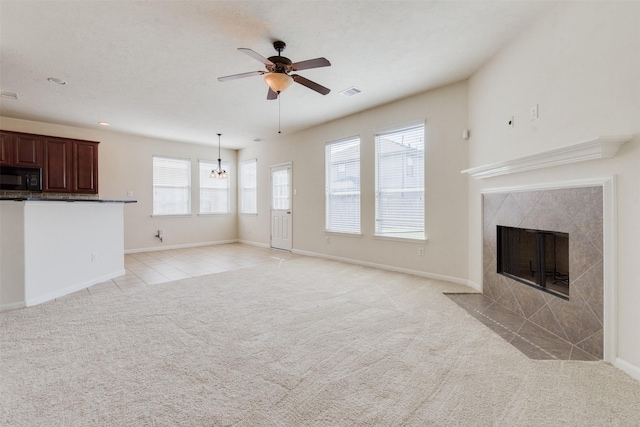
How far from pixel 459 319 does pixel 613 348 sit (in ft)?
3.58

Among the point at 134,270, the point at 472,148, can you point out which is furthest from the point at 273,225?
the point at 472,148

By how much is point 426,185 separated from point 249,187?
18.3 feet

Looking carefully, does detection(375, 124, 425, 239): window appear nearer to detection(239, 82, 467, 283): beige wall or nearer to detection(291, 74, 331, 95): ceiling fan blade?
detection(239, 82, 467, 283): beige wall

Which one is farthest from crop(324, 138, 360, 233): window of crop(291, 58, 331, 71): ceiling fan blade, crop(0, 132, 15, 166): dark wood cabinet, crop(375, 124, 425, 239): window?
crop(0, 132, 15, 166): dark wood cabinet

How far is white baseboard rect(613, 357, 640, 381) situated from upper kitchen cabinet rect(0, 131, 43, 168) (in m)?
8.55

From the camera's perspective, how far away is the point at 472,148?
3.95 meters

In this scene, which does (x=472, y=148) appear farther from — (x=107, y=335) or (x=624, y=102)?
(x=107, y=335)

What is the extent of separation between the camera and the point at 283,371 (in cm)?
196

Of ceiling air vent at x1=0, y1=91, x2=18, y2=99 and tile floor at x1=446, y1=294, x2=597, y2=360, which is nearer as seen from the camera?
tile floor at x1=446, y1=294, x2=597, y2=360

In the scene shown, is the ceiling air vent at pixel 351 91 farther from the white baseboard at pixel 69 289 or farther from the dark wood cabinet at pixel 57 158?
the dark wood cabinet at pixel 57 158

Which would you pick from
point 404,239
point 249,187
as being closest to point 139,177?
point 249,187

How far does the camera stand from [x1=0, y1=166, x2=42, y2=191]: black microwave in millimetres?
5121

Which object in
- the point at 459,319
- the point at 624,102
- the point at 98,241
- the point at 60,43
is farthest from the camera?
the point at 98,241

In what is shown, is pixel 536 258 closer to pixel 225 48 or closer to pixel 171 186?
pixel 225 48
